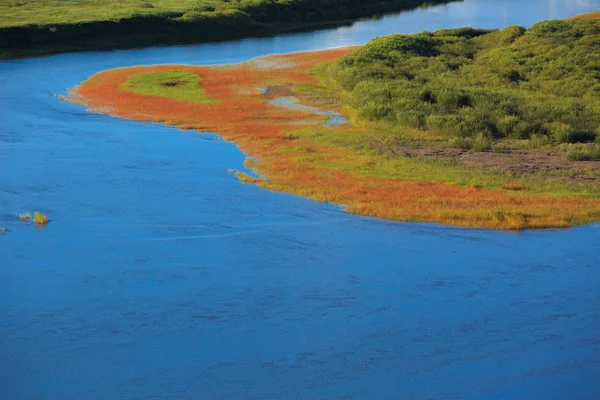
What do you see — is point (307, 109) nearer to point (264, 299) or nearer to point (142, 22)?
point (264, 299)

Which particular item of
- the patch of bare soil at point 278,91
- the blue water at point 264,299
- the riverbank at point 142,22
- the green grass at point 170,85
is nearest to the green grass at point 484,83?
the patch of bare soil at point 278,91

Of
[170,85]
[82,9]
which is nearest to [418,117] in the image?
[170,85]

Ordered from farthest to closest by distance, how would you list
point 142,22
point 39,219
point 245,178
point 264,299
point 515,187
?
1. point 142,22
2. point 245,178
3. point 515,187
4. point 39,219
5. point 264,299

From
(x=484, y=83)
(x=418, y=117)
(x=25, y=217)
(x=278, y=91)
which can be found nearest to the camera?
(x=25, y=217)

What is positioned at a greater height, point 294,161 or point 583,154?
point 583,154

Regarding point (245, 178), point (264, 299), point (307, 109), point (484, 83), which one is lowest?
point (264, 299)

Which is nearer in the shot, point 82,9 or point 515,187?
point 515,187
